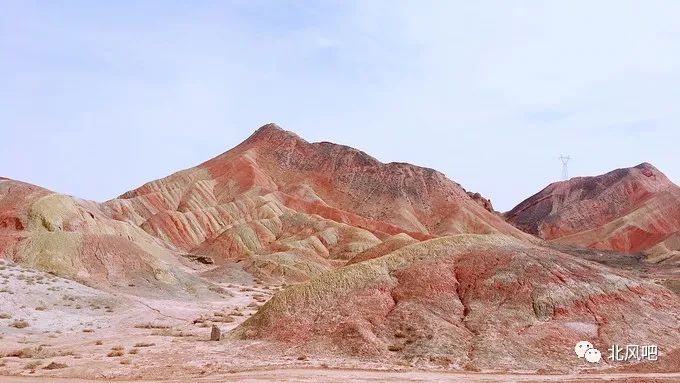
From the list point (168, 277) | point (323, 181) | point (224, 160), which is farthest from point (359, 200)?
point (168, 277)

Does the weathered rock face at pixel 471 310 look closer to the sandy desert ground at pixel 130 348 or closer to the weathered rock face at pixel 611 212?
the sandy desert ground at pixel 130 348

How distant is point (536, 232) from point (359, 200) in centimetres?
5802

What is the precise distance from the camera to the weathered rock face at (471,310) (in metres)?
26.0

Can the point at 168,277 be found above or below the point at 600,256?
below

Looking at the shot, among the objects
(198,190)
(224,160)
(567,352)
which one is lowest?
(567,352)

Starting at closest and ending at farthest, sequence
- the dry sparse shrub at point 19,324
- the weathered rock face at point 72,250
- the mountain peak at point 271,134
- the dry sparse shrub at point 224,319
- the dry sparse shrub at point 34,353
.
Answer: the dry sparse shrub at point 34,353 → the dry sparse shrub at point 19,324 → the dry sparse shrub at point 224,319 → the weathered rock face at point 72,250 → the mountain peak at point 271,134

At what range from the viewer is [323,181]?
491 feet

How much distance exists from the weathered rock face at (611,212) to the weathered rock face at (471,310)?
11219cm

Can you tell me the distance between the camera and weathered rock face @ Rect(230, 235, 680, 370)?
1022 inches

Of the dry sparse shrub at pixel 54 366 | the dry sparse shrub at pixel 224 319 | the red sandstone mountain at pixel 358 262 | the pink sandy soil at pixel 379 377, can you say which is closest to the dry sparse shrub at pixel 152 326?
the red sandstone mountain at pixel 358 262

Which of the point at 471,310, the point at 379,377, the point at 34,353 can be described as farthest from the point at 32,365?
the point at 471,310

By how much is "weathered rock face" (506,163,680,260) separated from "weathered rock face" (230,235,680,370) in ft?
368

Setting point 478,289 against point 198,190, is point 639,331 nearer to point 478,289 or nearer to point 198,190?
point 478,289

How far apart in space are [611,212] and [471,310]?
512 ft
